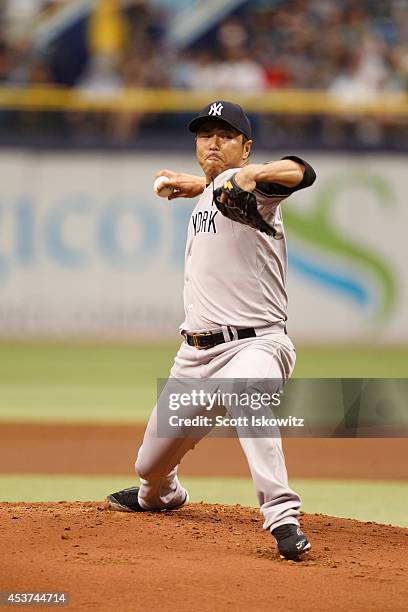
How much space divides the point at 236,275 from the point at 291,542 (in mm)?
1203

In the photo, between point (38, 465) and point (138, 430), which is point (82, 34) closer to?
point (138, 430)

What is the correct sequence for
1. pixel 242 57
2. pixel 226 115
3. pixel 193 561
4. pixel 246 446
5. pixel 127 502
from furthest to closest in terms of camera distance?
1. pixel 242 57
2. pixel 127 502
3. pixel 226 115
4. pixel 246 446
5. pixel 193 561

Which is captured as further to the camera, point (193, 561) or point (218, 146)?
point (218, 146)

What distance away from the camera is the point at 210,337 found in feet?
16.0

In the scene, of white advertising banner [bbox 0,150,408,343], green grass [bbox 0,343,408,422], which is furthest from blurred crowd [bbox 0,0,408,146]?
green grass [bbox 0,343,408,422]

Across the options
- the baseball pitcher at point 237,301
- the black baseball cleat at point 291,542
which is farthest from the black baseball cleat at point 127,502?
the black baseball cleat at point 291,542

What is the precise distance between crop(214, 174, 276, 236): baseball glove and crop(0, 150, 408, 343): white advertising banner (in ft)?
32.9

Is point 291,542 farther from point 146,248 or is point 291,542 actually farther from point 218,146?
point 146,248

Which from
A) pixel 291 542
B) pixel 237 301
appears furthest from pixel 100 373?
pixel 291 542

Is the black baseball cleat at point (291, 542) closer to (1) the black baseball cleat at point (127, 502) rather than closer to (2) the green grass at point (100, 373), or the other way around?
(1) the black baseball cleat at point (127, 502)

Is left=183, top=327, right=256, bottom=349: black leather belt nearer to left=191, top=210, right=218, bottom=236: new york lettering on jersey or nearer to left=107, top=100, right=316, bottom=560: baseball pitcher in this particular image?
left=107, top=100, right=316, bottom=560: baseball pitcher

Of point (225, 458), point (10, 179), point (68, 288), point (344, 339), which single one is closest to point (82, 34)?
point (10, 179)

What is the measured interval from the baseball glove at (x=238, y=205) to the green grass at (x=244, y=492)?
2158 mm

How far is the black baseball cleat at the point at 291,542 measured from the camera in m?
4.43
